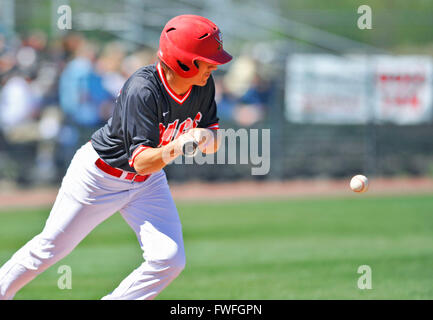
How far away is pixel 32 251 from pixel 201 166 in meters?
10.7

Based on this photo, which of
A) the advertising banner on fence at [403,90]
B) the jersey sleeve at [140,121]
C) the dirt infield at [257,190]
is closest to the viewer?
the jersey sleeve at [140,121]

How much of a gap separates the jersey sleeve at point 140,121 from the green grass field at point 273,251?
86.7 inches

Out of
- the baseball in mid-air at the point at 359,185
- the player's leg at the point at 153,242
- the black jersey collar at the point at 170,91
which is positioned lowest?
the player's leg at the point at 153,242

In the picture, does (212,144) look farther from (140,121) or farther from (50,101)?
(50,101)

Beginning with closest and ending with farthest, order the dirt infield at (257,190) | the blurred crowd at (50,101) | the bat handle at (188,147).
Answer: the bat handle at (188,147)
the dirt infield at (257,190)
the blurred crowd at (50,101)

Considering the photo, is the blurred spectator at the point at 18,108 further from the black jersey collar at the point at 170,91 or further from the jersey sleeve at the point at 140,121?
the jersey sleeve at the point at 140,121

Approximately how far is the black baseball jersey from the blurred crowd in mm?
9090

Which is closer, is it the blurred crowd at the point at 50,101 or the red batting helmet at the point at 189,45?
the red batting helmet at the point at 189,45

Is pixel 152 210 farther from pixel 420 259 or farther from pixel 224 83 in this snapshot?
pixel 224 83

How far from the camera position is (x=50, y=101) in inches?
573

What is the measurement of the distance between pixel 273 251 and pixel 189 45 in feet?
15.3

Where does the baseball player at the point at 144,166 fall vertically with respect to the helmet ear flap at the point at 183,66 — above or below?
below

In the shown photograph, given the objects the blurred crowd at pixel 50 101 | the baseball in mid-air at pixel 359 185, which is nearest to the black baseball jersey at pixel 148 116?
the baseball in mid-air at pixel 359 185

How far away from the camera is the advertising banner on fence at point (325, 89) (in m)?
16.6
